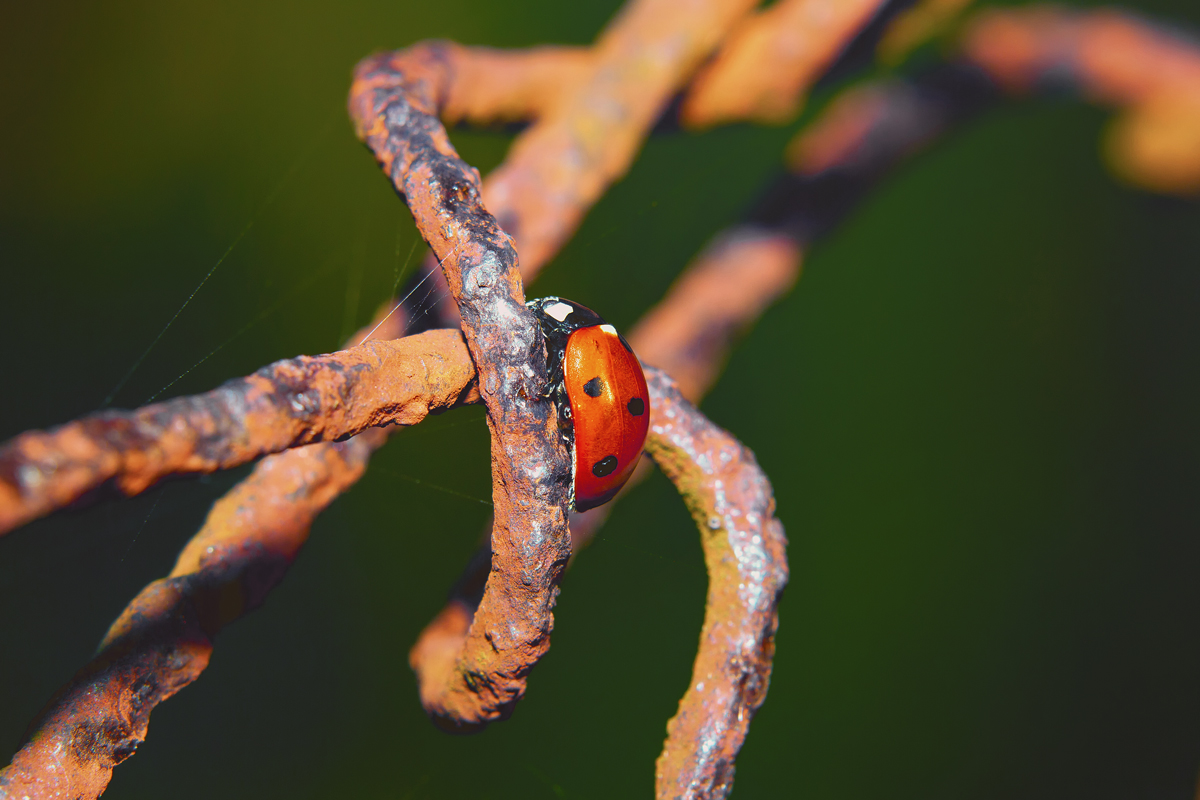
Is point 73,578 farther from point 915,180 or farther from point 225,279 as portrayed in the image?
point 915,180

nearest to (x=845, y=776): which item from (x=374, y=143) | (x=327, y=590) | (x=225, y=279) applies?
(x=327, y=590)

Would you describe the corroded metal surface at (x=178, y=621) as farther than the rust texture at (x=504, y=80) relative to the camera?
No

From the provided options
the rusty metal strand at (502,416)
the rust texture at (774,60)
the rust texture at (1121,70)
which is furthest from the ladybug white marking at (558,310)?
the rust texture at (1121,70)

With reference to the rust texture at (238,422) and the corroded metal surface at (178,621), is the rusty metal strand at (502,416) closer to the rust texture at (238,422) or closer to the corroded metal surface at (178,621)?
the rust texture at (238,422)

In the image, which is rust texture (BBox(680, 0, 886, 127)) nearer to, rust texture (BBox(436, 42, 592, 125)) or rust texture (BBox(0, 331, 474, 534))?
rust texture (BBox(436, 42, 592, 125))

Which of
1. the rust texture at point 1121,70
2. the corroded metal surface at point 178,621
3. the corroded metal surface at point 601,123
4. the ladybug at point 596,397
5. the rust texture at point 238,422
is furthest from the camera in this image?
the rust texture at point 1121,70

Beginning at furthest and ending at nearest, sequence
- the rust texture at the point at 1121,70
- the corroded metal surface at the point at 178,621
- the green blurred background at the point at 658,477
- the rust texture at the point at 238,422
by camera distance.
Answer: the green blurred background at the point at 658,477 → the rust texture at the point at 1121,70 → the corroded metal surface at the point at 178,621 → the rust texture at the point at 238,422

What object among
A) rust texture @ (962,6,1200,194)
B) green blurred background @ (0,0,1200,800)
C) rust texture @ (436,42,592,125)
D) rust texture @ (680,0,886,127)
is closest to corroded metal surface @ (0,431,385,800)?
rust texture @ (436,42,592,125)

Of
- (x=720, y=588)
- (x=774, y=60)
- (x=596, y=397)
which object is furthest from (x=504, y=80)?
(x=720, y=588)
